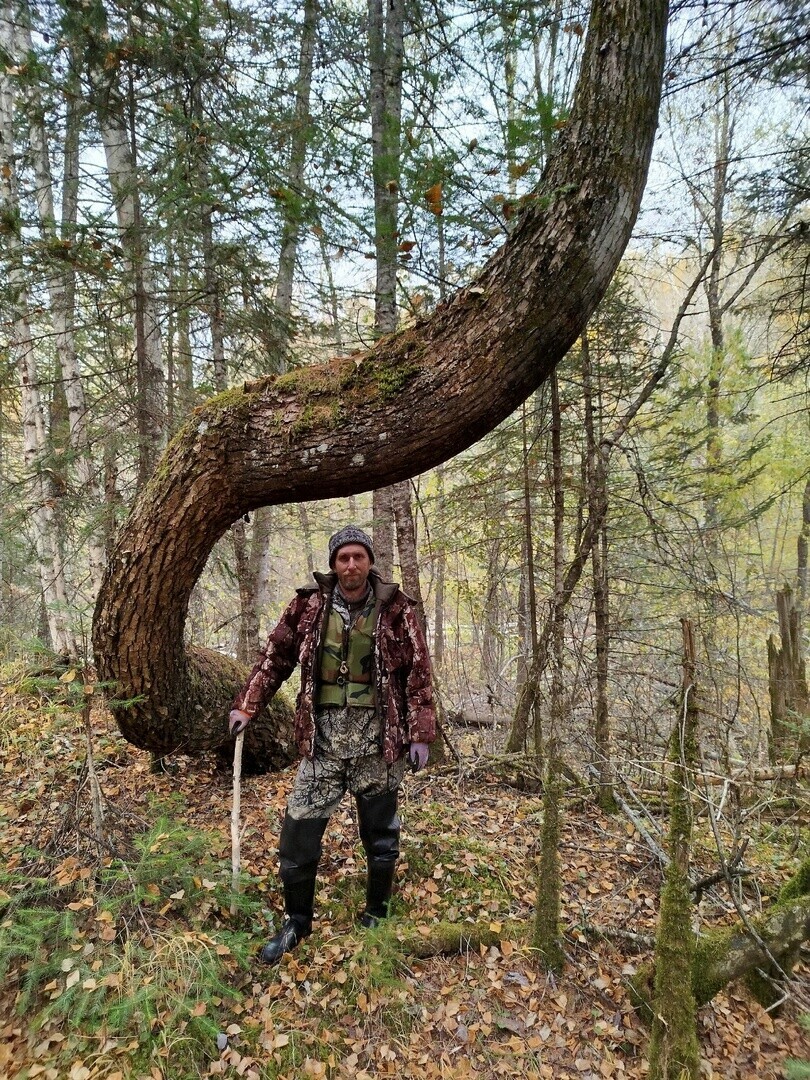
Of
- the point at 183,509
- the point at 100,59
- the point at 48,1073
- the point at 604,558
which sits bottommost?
the point at 48,1073

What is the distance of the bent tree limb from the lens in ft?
7.15

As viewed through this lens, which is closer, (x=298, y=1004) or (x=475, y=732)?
(x=298, y=1004)

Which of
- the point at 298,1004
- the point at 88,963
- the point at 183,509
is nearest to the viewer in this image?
the point at 88,963

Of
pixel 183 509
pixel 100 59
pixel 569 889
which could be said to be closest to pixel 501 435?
pixel 183 509

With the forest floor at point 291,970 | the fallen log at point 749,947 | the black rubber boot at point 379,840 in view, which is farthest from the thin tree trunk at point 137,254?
the fallen log at point 749,947

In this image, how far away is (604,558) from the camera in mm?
4488

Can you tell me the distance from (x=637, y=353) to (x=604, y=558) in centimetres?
202

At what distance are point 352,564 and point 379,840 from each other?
5.53ft

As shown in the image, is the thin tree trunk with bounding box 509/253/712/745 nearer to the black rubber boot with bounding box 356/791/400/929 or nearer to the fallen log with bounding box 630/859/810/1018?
the black rubber boot with bounding box 356/791/400/929

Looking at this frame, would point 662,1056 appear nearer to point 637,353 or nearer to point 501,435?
point 501,435

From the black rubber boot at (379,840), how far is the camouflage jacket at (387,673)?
12.7 inches

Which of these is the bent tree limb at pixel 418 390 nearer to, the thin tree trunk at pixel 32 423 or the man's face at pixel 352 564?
the man's face at pixel 352 564

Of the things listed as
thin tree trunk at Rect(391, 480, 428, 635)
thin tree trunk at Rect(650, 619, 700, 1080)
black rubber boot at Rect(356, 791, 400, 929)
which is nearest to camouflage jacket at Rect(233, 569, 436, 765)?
black rubber boot at Rect(356, 791, 400, 929)

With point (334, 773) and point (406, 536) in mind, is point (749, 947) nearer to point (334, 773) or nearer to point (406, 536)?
point (334, 773)
